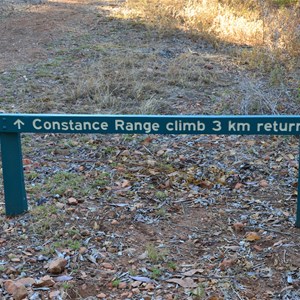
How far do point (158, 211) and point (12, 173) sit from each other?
114 centimetres

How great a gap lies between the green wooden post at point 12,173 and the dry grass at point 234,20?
5.74 meters

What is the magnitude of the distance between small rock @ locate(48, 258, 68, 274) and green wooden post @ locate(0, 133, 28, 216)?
2.40ft

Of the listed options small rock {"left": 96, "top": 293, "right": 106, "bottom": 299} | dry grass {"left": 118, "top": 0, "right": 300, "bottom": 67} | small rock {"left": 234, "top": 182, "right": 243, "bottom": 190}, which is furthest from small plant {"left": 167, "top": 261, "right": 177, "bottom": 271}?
dry grass {"left": 118, "top": 0, "right": 300, "bottom": 67}

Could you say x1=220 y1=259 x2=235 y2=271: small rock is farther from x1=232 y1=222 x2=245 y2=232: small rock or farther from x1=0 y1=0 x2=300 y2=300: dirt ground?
x1=232 y1=222 x2=245 y2=232: small rock

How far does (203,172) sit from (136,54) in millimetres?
4588

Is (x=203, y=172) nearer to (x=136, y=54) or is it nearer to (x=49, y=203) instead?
(x=49, y=203)

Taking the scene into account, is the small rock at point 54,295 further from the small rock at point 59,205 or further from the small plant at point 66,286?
the small rock at point 59,205

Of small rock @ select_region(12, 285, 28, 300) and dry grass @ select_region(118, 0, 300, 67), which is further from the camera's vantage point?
dry grass @ select_region(118, 0, 300, 67)

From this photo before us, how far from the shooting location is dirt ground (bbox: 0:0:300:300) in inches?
129

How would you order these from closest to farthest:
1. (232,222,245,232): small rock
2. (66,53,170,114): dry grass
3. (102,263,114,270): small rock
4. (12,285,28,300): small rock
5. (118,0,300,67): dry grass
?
1. (12,285,28,300): small rock
2. (102,263,114,270): small rock
3. (232,222,245,232): small rock
4. (66,53,170,114): dry grass
5. (118,0,300,67): dry grass

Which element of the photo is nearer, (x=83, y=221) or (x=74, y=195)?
→ (x=83, y=221)

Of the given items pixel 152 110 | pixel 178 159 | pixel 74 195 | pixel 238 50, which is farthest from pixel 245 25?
pixel 74 195

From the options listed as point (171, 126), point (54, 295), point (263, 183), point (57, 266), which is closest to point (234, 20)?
point (263, 183)

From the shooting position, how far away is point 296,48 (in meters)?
8.84
